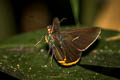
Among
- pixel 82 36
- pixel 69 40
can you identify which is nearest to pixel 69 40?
pixel 69 40

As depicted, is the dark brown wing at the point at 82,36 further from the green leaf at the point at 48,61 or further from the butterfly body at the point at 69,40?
the green leaf at the point at 48,61

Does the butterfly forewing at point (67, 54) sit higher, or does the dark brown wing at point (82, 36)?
the dark brown wing at point (82, 36)

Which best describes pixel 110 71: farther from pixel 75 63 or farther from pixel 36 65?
pixel 36 65

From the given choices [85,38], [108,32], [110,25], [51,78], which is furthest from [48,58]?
[110,25]

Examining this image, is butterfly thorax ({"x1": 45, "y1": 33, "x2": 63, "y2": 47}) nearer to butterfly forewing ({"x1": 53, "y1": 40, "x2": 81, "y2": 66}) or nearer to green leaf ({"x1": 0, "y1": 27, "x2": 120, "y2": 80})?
butterfly forewing ({"x1": 53, "y1": 40, "x2": 81, "y2": 66})

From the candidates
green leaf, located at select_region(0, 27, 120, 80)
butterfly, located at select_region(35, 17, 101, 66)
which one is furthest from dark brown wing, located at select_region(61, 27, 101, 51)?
green leaf, located at select_region(0, 27, 120, 80)

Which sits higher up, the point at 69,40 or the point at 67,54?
the point at 69,40

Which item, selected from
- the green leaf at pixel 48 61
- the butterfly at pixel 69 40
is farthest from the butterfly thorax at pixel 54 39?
the green leaf at pixel 48 61

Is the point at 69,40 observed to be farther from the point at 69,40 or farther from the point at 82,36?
the point at 82,36
